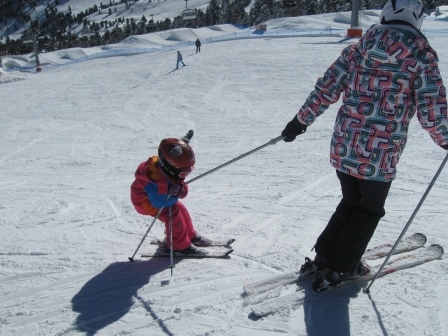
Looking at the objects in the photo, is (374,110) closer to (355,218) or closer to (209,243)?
(355,218)

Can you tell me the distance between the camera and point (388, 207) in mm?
4090

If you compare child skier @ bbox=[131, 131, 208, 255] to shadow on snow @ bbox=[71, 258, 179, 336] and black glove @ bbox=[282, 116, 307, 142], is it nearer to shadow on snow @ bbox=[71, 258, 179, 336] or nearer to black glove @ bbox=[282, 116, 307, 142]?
shadow on snow @ bbox=[71, 258, 179, 336]

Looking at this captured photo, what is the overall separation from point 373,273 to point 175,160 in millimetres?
1489

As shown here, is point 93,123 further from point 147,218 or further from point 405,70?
point 405,70

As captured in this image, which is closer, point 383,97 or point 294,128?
point 383,97

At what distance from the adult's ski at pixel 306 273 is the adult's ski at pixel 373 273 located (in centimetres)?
9

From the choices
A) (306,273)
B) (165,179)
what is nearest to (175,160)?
(165,179)

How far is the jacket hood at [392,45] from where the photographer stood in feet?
7.13

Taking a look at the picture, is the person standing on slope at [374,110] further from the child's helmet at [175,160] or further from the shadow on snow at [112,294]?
the shadow on snow at [112,294]

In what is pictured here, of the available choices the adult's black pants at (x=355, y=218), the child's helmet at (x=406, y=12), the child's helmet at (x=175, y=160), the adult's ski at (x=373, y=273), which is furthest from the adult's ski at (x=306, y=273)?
the child's helmet at (x=406, y=12)

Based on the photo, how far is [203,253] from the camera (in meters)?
3.20

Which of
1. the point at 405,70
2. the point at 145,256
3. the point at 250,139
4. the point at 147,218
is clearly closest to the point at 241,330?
the point at 145,256

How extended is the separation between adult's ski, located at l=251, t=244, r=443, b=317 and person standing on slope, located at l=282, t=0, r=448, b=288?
10 cm

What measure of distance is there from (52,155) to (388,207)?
6.28 meters
